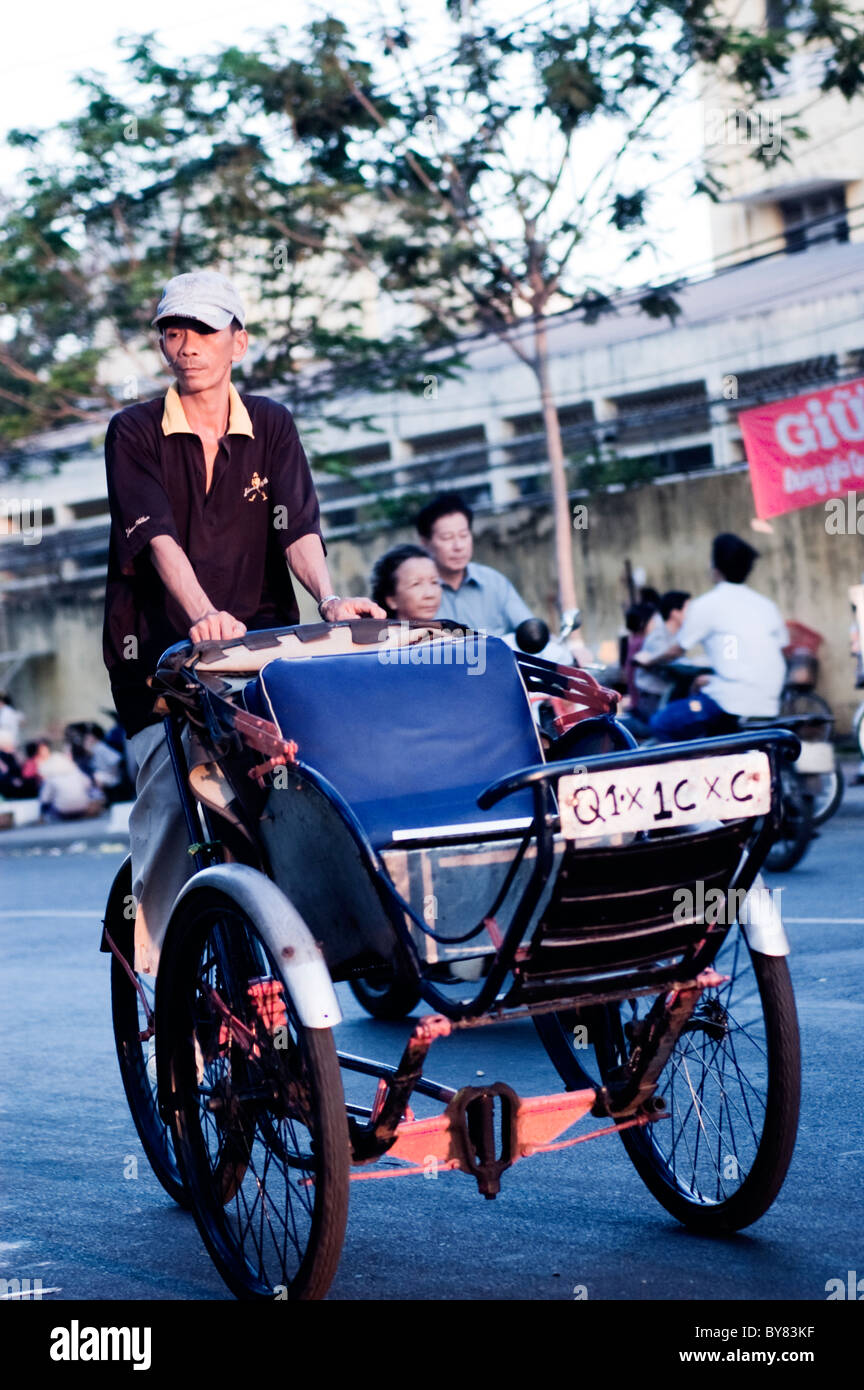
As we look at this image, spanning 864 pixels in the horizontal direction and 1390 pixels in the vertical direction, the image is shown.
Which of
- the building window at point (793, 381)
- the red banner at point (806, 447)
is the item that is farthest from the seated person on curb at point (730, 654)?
the building window at point (793, 381)

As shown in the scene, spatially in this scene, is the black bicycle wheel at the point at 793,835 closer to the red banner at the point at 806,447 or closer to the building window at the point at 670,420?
the red banner at the point at 806,447

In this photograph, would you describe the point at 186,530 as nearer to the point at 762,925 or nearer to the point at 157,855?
the point at 157,855

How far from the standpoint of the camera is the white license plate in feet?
9.87

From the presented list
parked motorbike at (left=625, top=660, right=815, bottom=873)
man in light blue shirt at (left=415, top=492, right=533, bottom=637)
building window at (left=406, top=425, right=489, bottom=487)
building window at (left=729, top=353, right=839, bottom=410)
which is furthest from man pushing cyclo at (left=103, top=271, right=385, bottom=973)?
building window at (left=406, top=425, right=489, bottom=487)

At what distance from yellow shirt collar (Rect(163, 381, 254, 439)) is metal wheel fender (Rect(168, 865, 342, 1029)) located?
124 cm

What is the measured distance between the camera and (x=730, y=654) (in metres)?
9.54

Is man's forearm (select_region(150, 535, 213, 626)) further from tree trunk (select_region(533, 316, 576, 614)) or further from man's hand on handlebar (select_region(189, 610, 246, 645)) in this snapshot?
tree trunk (select_region(533, 316, 576, 614))

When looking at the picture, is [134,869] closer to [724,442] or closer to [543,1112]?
[543,1112]

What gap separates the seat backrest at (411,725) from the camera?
359 cm

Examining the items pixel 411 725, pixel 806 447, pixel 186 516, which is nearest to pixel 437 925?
pixel 411 725

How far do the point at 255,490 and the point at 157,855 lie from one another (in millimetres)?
905
